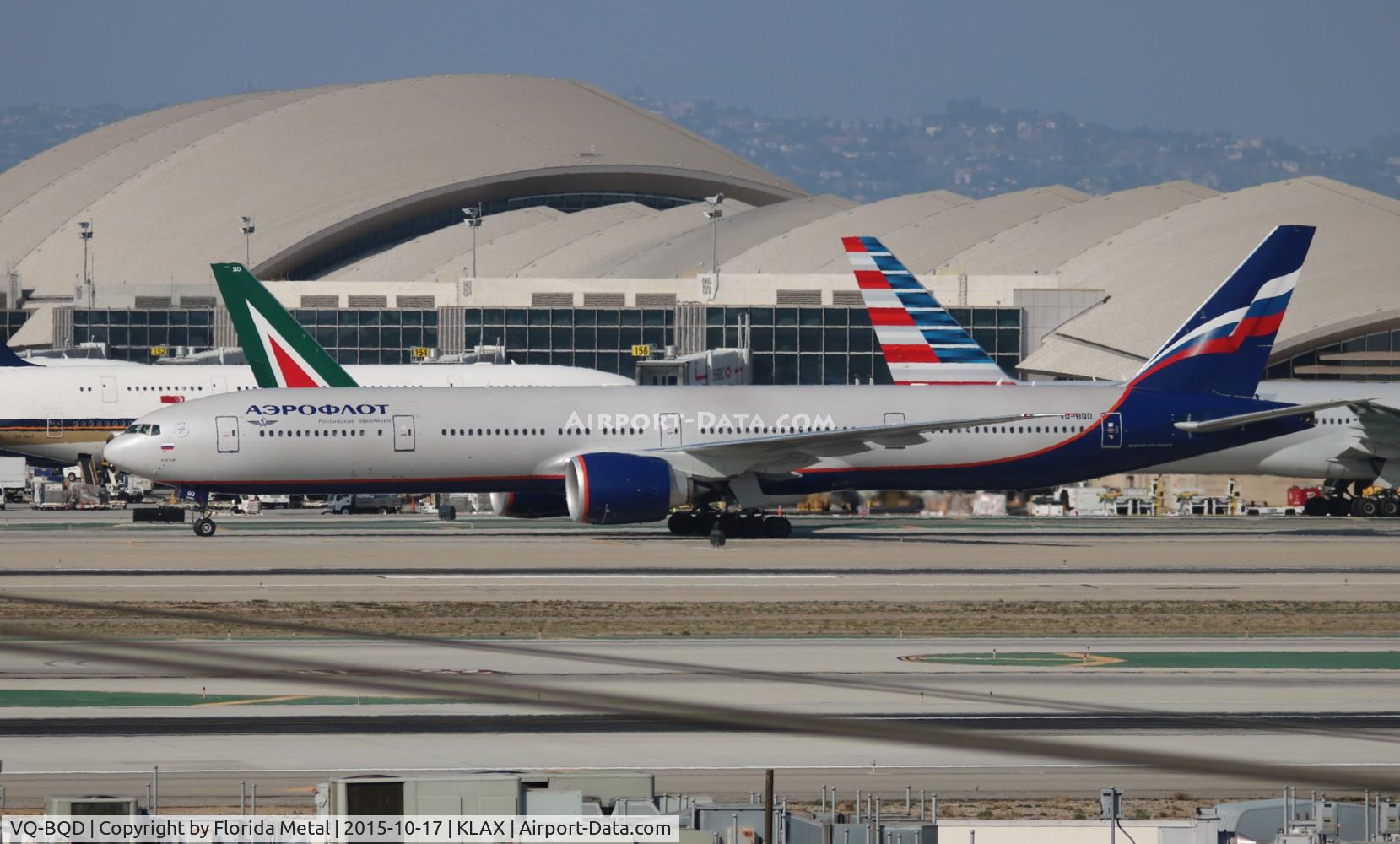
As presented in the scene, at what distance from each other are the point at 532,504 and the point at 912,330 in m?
20.7

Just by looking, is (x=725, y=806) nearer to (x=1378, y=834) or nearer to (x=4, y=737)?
(x=1378, y=834)

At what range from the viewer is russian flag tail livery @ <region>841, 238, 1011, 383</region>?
66.1m

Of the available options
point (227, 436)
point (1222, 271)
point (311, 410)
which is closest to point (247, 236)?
point (1222, 271)

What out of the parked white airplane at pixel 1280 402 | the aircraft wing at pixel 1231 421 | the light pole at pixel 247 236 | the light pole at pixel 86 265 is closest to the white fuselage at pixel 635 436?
the aircraft wing at pixel 1231 421

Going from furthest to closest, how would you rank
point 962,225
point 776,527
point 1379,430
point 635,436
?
1. point 962,225
2. point 1379,430
3. point 776,527
4. point 635,436

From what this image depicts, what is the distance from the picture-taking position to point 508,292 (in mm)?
98938

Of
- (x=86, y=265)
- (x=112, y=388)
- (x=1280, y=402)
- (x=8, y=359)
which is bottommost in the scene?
(x=1280, y=402)

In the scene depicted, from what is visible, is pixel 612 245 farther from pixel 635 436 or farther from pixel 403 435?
pixel 403 435

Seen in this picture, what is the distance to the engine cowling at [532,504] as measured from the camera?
50.3m

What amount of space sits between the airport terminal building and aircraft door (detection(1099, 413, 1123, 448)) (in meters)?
36.3

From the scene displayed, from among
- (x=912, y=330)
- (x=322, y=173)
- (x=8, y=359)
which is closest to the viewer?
(x=912, y=330)

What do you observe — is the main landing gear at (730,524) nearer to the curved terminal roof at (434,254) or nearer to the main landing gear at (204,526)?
the main landing gear at (204,526)

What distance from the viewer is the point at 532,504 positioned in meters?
50.5

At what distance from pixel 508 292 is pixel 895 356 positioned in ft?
121
